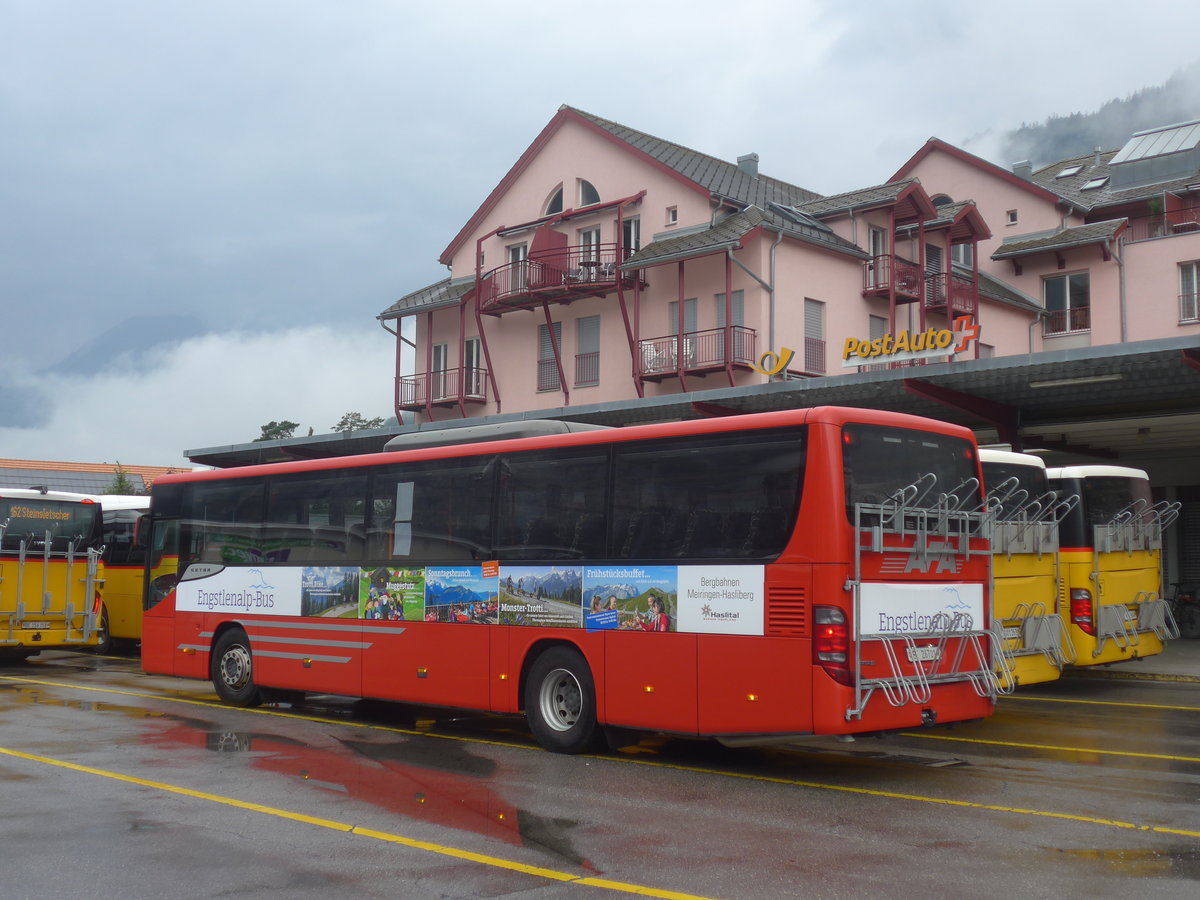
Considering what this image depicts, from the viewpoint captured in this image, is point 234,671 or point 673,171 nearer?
point 234,671

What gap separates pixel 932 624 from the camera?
1047 cm

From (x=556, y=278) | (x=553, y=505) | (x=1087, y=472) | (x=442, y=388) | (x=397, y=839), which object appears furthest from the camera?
(x=442, y=388)

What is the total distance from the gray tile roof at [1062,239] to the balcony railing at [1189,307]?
9.42 ft

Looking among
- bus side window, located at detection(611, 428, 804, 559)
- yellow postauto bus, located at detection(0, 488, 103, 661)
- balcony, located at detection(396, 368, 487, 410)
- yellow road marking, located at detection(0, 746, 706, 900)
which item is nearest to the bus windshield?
yellow postauto bus, located at detection(0, 488, 103, 661)

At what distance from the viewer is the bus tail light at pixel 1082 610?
1588cm

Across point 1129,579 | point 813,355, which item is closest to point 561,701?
point 1129,579

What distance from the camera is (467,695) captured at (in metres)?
12.6

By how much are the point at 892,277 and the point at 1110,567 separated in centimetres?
2180

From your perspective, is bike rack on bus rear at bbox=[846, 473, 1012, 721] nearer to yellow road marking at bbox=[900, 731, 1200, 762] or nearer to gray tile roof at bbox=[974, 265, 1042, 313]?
yellow road marking at bbox=[900, 731, 1200, 762]

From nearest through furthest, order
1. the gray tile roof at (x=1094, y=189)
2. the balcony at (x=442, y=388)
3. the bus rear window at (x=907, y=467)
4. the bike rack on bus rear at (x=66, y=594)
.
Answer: the bus rear window at (x=907, y=467) < the bike rack on bus rear at (x=66, y=594) < the gray tile roof at (x=1094, y=189) < the balcony at (x=442, y=388)

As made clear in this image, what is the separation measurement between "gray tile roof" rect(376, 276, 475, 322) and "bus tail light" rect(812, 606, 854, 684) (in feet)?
108

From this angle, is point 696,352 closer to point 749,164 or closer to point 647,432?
point 749,164

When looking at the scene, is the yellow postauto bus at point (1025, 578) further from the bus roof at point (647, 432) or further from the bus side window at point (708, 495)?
the bus side window at point (708, 495)

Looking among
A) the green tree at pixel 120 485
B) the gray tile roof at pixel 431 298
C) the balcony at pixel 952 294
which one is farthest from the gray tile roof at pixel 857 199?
the green tree at pixel 120 485
